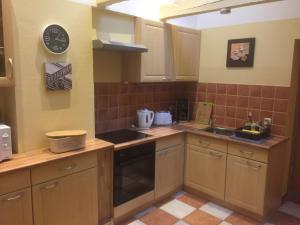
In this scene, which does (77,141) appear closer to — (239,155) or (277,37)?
(239,155)

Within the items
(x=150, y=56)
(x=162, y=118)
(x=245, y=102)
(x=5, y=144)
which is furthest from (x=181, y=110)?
(x=5, y=144)

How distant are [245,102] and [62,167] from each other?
2141 mm

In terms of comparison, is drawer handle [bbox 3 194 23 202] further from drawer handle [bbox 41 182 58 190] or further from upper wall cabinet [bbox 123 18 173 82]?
upper wall cabinet [bbox 123 18 173 82]

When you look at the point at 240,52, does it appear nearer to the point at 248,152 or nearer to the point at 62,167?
the point at 248,152

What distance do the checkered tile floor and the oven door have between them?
25cm

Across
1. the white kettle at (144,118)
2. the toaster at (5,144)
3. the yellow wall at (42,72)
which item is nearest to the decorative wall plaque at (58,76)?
the yellow wall at (42,72)

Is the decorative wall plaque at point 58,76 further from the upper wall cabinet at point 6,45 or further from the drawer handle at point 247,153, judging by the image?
the drawer handle at point 247,153

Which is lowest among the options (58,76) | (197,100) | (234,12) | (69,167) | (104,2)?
(69,167)

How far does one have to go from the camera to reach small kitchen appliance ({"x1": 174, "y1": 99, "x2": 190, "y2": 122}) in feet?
11.2

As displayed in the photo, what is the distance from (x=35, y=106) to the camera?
6.23ft

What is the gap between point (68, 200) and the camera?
193 cm

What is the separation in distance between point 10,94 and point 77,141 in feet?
1.94

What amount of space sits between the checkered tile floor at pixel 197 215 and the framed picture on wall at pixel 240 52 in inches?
64.8

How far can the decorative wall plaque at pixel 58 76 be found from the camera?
1926mm
